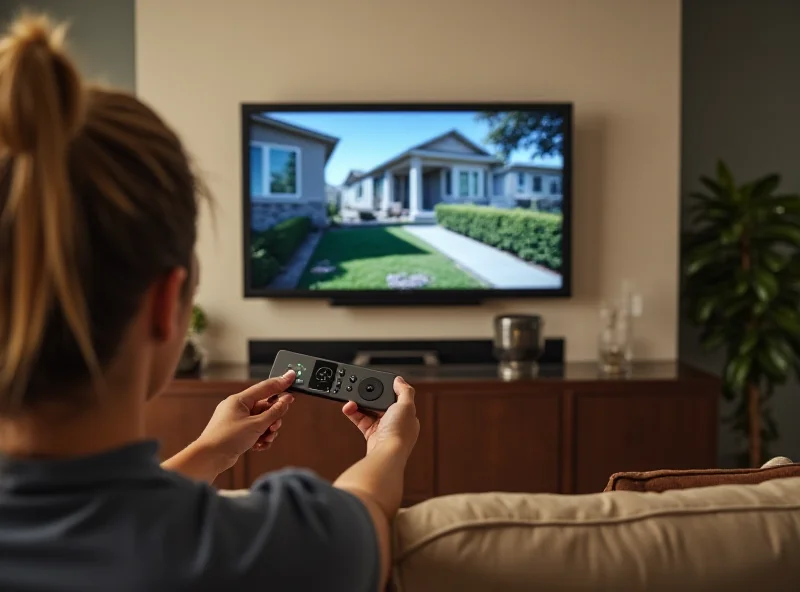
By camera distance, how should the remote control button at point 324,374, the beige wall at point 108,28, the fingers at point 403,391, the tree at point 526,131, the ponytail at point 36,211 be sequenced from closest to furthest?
the ponytail at point 36,211 → the fingers at point 403,391 → the remote control button at point 324,374 → the tree at point 526,131 → the beige wall at point 108,28

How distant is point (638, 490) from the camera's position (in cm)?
92

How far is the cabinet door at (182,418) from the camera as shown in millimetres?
3035

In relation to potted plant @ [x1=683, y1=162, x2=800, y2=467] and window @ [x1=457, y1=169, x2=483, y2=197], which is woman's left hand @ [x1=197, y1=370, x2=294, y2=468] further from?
potted plant @ [x1=683, y1=162, x2=800, y2=467]

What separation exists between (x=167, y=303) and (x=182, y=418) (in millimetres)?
2497

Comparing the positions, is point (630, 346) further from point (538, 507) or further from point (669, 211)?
point (538, 507)

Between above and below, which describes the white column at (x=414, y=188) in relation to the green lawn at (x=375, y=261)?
above

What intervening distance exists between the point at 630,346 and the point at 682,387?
0.95 feet

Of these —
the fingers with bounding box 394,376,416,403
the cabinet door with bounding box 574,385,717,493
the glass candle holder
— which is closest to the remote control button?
the fingers with bounding box 394,376,416,403

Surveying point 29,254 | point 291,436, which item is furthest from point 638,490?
point 291,436

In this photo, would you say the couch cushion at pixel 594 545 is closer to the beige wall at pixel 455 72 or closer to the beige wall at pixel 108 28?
the beige wall at pixel 455 72

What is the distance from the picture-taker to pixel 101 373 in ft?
2.09

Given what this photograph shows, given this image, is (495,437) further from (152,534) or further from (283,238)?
(152,534)

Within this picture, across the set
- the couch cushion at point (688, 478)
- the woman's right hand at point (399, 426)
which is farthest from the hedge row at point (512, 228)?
the couch cushion at point (688, 478)

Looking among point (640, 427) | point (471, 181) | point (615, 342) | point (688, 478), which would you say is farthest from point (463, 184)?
point (688, 478)
